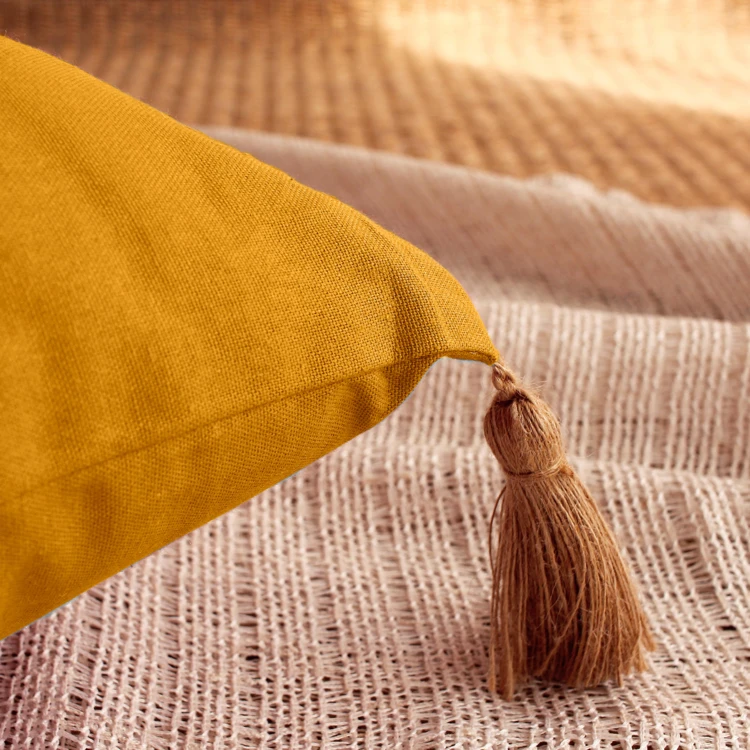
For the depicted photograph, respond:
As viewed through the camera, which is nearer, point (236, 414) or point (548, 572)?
point (236, 414)

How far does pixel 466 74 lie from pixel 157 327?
1.29 m

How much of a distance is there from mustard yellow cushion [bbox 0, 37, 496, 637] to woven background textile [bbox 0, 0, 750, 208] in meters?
0.81

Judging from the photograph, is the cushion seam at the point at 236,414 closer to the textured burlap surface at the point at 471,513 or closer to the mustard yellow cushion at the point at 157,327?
the mustard yellow cushion at the point at 157,327

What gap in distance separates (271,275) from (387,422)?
0.36 metres

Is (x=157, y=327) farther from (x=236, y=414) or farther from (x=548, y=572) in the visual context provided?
(x=548, y=572)

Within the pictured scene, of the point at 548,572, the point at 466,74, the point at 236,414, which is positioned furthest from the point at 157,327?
the point at 466,74

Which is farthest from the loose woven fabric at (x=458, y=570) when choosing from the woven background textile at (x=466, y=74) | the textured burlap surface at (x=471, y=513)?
the woven background textile at (x=466, y=74)

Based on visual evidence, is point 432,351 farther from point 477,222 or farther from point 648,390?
point 477,222

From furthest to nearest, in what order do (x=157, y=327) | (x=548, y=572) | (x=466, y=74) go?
(x=466, y=74), (x=548, y=572), (x=157, y=327)

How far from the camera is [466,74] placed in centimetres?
151

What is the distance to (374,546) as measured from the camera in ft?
2.07

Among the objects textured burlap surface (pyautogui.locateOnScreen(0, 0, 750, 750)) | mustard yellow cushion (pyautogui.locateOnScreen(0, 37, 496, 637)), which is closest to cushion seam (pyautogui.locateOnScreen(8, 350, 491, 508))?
mustard yellow cushion (pyautogui.locateOnScreen(0, 37, 496, 637))

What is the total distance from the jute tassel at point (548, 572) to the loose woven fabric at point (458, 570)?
0.07 feet

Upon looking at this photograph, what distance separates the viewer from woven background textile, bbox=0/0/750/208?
1.21 m
